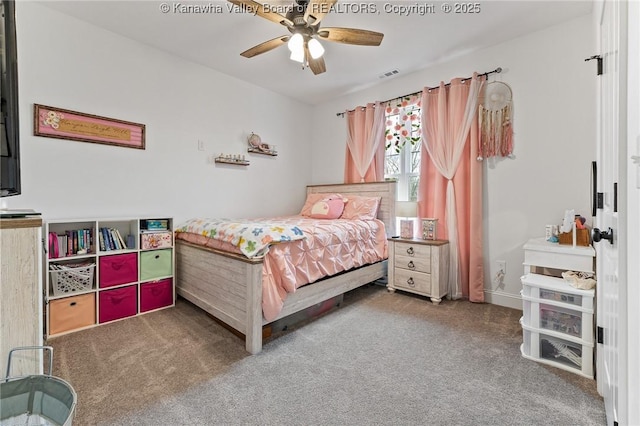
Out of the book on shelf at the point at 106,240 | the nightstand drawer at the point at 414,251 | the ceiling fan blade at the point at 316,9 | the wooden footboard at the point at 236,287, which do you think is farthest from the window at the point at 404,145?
the book on shelf at the point at 106,240

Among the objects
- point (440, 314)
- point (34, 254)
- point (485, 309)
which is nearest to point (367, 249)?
point (440, 314)

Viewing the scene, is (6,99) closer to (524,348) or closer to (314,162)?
(524,348)

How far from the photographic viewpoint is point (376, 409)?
143 centimetres

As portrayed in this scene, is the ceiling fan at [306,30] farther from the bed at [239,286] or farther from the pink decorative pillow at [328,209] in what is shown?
the pink decorative pillow at [328,209]

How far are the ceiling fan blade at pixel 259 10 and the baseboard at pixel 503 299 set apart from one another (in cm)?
309

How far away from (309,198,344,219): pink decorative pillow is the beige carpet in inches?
45.8

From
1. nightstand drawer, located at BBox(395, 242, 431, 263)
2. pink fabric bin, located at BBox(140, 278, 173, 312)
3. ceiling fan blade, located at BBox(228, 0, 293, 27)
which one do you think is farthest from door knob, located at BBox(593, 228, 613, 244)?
pink fabric bin, located at BBox(140, 278, 173, 312)

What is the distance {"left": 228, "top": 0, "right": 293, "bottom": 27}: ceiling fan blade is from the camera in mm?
1789

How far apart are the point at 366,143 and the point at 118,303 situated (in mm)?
3308

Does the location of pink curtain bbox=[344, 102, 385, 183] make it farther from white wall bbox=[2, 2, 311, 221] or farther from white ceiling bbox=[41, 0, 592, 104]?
white wall bbox=[2, 2, 311, 221]

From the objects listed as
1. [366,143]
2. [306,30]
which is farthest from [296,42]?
[366,143]

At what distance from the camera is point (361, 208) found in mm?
3596

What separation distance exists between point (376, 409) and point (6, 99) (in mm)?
1948

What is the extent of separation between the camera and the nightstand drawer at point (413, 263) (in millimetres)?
2959
